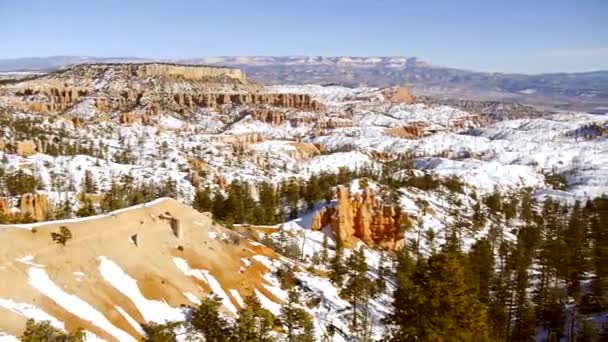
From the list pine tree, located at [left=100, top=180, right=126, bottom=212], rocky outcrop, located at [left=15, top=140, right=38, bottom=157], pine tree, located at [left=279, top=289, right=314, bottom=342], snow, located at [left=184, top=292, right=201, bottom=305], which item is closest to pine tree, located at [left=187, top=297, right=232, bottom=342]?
pine tree, located at [left=279, top=289, right=314, bottom=342]

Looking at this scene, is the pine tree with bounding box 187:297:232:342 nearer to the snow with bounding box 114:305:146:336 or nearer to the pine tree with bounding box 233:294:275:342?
the pine tree with bounding box 233:294:275:342

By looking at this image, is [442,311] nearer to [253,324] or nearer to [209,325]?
[253,324]

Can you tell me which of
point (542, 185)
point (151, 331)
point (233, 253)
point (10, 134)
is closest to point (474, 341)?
point (151, 331)

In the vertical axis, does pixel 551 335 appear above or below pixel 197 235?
below

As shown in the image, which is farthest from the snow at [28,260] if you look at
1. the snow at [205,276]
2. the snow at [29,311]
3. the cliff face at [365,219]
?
the cliff face at [365,219]

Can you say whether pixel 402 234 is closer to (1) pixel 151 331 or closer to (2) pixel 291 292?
(2) pixel 291 292

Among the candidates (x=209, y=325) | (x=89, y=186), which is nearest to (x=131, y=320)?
(x=209, y=325)
